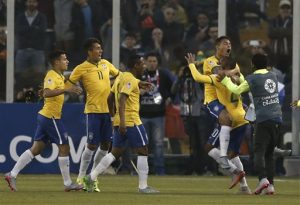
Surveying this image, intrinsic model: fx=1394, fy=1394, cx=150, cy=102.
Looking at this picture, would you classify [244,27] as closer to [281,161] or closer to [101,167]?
[281,161]

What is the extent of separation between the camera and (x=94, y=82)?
21.3 m

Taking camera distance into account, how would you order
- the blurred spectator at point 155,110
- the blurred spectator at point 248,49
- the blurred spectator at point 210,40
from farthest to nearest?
the blurred spectator at point 210,40
the blurred spectator at point 248,49
the blurred spectator at point 155,110

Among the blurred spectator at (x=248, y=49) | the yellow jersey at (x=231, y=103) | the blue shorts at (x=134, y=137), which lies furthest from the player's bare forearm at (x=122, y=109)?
the blurred spectator at (x=248, y=49)

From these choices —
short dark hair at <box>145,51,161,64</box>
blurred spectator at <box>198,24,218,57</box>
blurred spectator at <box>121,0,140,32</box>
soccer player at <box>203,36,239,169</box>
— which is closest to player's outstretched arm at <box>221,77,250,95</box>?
soccer player at <box>203,36,239,169</box>

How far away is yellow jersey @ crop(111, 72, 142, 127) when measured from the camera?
2006 centimetres

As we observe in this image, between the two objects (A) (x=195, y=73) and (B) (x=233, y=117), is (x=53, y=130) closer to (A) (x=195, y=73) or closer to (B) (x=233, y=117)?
(A) (x=195, y=73)

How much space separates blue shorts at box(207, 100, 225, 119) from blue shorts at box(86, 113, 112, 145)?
1568mm

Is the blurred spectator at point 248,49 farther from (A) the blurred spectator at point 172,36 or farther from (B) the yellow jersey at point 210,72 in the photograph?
(B) the yellow jersey at point 210,72

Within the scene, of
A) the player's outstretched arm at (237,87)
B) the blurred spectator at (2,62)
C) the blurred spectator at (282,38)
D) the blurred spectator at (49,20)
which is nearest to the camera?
the player's outstretched arm at (237,87)

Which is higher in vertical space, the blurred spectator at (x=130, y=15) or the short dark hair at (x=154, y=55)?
the blurred spectator at (x=130, y=15)

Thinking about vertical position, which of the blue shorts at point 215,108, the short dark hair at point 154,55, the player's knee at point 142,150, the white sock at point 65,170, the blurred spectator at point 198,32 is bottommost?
the white sock at point 65,170

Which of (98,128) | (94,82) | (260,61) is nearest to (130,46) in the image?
(94,82)

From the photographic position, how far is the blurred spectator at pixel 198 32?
91.9 feet

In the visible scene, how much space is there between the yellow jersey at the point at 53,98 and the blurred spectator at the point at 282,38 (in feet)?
24.8
